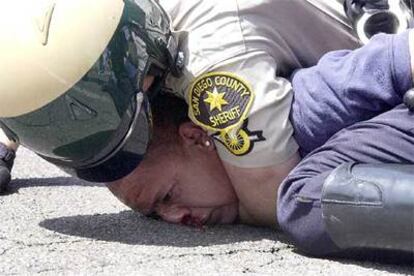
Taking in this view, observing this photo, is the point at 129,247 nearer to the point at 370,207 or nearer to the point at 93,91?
the point at 93,91

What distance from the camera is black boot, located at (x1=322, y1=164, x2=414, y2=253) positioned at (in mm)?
1699

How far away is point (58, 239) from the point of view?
1995mm

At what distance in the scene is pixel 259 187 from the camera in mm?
2068

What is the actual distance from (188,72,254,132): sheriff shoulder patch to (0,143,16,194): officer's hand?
2.46ft

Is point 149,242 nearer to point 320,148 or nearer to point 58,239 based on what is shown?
point 58,239

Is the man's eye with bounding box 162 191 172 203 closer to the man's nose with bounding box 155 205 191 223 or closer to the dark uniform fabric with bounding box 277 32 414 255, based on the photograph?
the man's nose with bounding box 155 205 191 223

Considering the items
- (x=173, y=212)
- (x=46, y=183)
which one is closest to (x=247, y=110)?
(x=173, y=212)

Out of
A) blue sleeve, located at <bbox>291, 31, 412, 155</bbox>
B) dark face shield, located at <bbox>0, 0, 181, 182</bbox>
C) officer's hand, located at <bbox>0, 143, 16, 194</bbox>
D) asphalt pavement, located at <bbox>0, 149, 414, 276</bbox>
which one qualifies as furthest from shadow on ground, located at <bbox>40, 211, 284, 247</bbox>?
officer's hand, located at <bbox>0, 143, 16, 194</bbox>

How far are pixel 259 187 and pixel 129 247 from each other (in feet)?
1.10

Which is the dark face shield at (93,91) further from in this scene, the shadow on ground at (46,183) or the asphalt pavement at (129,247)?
the shadow on ground at (46,183)

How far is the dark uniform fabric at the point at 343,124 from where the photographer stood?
1.86 meters

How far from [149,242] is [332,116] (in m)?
0.47

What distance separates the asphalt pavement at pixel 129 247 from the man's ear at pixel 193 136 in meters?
0.19

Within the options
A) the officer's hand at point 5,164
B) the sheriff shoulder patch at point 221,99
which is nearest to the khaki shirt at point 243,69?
the sheriff shoulder patch at point 221,99
